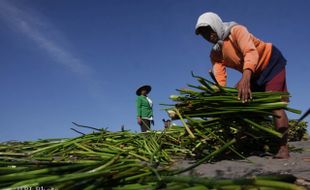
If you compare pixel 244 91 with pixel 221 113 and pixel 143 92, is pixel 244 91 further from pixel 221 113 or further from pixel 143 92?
pixel 143 92

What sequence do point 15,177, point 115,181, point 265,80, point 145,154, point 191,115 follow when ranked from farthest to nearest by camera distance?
point 265,80, point 191,115, point 145,154, point 115,181, point 15,177

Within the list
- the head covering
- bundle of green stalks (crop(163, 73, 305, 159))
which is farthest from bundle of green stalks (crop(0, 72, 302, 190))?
the head covering

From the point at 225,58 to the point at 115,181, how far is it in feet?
7.75

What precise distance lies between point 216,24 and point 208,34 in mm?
166

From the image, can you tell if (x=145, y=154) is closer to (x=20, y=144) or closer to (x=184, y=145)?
(x=184, y=145)

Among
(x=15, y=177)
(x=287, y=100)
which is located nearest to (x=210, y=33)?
(x=287, y=100)

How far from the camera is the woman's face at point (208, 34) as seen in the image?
4019mm

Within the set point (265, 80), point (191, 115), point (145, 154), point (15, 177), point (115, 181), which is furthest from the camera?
point (265, 80)

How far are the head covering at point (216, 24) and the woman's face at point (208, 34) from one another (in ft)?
0.14

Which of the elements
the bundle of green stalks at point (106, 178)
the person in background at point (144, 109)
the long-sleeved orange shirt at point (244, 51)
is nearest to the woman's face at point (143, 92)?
the person in background at point (144, 109)

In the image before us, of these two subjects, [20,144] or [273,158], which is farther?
[20,144]

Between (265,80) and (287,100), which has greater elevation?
(265,80)

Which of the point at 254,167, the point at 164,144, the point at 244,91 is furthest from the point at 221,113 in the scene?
the point at 164,144

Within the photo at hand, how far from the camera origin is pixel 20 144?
4.04 meters
